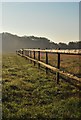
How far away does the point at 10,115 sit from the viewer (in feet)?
22.0

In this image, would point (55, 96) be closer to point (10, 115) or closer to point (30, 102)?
point (30, 102)

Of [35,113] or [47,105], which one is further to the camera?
[47,105]

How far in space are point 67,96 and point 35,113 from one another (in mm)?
2144

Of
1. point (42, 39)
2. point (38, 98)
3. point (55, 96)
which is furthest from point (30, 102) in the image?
point (42, 39)

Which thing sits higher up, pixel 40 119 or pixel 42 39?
pixel 42 39

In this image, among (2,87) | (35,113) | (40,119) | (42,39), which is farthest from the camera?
(42,39)

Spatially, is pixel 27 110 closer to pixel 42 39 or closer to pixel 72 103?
pixel 72 103

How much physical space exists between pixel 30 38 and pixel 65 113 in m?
112

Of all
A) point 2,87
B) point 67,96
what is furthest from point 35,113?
point 2,87

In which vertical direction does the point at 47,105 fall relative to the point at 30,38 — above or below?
below

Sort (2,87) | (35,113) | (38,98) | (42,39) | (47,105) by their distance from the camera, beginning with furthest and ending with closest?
(42,39)
(2,87)
(38,98)
(47,105)
(35,113)

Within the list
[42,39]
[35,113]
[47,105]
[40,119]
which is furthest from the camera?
[42,39]

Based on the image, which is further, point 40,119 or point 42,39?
point 42,39

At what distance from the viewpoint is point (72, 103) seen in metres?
7.82
